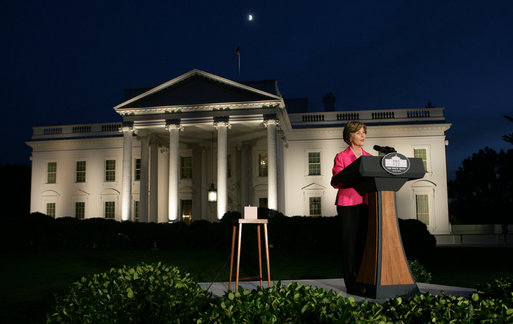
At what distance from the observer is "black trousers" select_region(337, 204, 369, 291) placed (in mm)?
4695

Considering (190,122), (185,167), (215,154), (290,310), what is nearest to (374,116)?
(215,154)

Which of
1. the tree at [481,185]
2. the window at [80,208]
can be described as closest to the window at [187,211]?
the window at [80,208]

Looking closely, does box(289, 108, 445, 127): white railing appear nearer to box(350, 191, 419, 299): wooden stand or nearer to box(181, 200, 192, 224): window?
box(181, 200, 192, 224): window

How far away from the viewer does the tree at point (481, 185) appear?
171ft

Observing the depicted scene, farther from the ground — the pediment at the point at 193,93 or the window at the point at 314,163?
the pediment at the point at 193,93

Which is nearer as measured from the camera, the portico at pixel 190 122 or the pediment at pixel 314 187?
the portico at pixel 190 122

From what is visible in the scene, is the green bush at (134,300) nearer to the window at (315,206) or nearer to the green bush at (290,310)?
the green bush at (290,310)

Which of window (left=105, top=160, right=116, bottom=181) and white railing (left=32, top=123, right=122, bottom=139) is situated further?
white railing (left=32, top=123, right=122, bottom=139)

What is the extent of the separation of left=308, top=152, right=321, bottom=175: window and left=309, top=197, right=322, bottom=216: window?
1.90 meters

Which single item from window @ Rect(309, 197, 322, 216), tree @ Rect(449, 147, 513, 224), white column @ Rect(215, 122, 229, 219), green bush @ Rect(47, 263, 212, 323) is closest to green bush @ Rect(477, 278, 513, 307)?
green bush @ Rect(47, 263, 212, 323)

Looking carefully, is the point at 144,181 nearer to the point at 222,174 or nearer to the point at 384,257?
the point at 222,174

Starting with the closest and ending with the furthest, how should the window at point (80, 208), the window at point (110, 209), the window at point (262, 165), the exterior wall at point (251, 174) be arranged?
1. the exterior wall at point (251, 174)
2. the window at point (262, 165)
3. the window at point (110, 209)
4. the window at point (80, 208)

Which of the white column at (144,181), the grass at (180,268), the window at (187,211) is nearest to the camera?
the grass at (180,268)

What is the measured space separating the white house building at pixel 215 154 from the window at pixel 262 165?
0.24 feet
